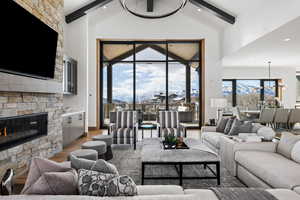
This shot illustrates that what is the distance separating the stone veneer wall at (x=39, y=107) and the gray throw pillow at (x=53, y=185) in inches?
74.5

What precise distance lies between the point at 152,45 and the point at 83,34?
2.59m

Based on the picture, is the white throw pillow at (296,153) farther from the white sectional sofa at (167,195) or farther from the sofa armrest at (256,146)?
the white sectional sofa at (167,195)

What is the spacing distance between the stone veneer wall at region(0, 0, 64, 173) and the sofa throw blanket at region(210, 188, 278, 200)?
2.70 m

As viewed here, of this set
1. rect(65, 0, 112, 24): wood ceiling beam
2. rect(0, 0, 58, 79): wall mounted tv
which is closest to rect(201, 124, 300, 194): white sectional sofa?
rect(0, 0, 58, 79): wall mounted tv

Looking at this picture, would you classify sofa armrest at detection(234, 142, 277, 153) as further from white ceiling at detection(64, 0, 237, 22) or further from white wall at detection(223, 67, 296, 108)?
white wall at detection(223, 67, 296, 108)

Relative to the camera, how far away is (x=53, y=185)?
119cm

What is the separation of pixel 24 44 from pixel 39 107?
114cm

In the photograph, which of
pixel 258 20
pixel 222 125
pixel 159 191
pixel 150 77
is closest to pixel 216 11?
pixel 258 20

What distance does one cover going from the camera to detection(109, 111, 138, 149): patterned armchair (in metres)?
4.65

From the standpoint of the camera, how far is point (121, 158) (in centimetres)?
390

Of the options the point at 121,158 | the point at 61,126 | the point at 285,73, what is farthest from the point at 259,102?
the point at 61,126

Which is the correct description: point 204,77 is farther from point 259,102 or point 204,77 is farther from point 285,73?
point 285,73

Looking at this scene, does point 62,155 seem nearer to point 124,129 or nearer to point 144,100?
point 124,129

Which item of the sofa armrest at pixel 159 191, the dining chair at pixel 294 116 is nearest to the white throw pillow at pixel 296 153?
the sofa armrest at pixel 159 191
